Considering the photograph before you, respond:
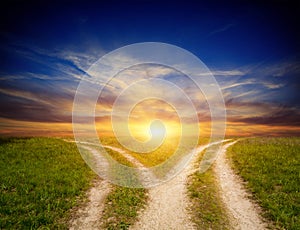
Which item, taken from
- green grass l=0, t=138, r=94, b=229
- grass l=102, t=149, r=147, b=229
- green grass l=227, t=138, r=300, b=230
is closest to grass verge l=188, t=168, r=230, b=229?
green grass l=227, t=138, r=300, b=230

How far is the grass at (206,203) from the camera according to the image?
11.6 metres

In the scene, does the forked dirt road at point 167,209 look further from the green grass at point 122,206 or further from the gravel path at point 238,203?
the gravel path at point 238,203

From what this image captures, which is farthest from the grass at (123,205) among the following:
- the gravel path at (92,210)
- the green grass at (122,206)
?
the gravel path at (92,210)

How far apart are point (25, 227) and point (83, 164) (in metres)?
11.5

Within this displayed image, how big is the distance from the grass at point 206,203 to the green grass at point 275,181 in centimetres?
229

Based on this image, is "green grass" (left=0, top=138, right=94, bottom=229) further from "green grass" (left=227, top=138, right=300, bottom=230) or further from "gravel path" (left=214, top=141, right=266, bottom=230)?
"green grass" (left=227, top=138, right=300, bottom=230)

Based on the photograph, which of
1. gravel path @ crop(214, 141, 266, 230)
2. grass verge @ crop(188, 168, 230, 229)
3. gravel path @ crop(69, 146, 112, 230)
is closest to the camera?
gravel path @ crop(69, 146, 112, 230)

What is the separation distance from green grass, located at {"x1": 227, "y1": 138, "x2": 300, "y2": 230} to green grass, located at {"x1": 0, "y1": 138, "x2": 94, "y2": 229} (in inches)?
425

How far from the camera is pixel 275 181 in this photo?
16.0 m

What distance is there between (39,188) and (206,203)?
10602 millimetres

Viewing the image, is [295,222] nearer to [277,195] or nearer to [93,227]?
[277,195]

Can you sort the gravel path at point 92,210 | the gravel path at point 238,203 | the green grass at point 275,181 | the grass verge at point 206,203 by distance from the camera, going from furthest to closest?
the green grass at point 275,181
the grass verge at point 206,203
the gravel path at point 238,203
the gravel path at point 92,210

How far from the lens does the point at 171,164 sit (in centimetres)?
2356

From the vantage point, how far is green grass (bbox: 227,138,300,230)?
39.1 ft
